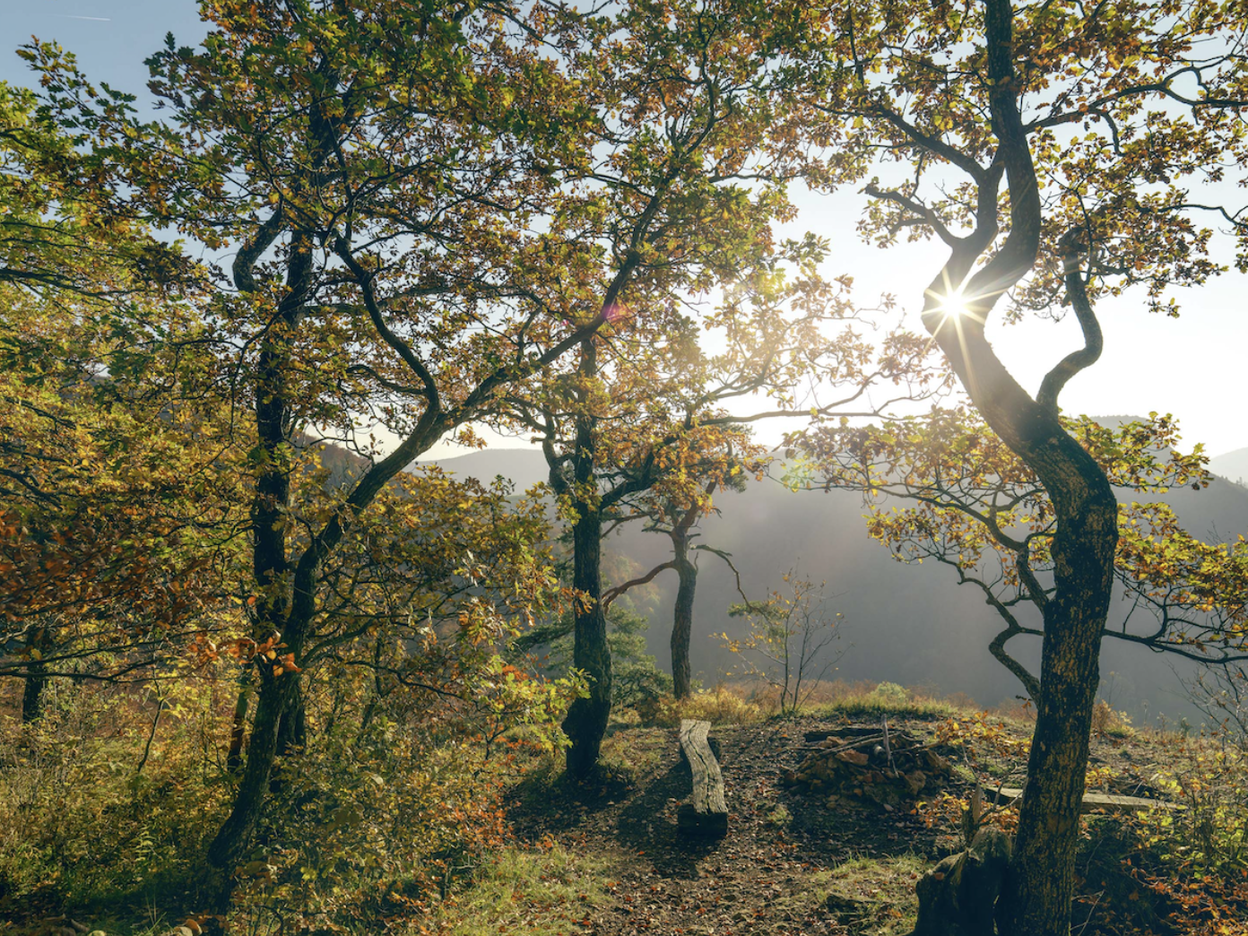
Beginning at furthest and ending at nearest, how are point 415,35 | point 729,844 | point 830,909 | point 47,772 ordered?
point 729,844, point 47,772, point 830,909, point 415,35

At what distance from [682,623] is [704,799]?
918 cm

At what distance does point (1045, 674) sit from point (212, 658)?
6952 millimetres

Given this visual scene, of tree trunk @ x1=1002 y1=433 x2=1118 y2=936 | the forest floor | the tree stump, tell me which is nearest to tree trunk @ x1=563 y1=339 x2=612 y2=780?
the forest floor

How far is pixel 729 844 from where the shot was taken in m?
8.23

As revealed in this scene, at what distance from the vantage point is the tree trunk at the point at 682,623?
55.6 feet

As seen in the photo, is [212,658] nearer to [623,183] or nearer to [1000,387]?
[623,183]

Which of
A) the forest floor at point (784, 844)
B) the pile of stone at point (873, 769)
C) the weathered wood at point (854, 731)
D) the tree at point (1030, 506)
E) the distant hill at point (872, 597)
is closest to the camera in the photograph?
the tree at point (1030, 506)

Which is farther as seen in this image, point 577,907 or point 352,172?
point 577,907

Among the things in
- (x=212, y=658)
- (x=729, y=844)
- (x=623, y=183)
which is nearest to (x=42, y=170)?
(x=212, y=658)

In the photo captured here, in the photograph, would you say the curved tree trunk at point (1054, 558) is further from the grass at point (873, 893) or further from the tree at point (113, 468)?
the tree at point (113, 468)

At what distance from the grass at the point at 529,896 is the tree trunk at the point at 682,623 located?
8.98 metres

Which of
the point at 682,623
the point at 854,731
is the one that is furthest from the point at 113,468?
the point at 682,623

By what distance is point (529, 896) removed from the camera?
680 cm

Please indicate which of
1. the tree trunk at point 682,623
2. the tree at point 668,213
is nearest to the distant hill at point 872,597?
the tree trunk at point 682,623
